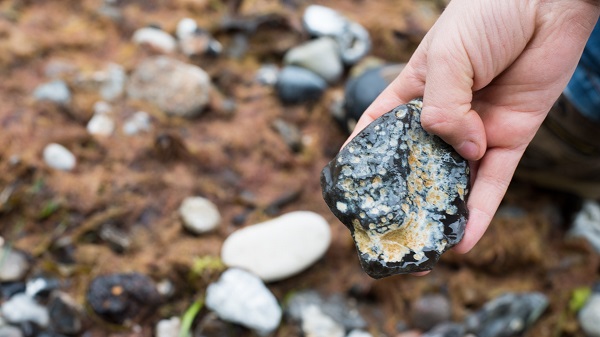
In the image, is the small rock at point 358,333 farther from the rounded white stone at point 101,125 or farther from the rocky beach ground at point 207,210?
the rounded white stone at point 101,125

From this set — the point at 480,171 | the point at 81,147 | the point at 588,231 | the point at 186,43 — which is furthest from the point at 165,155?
the point at 588,231

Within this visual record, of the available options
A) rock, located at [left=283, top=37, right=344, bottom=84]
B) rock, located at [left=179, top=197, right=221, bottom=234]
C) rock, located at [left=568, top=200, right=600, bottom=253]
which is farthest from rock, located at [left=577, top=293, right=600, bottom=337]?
rock, located at [left=283, top=37, right=344, bottom=84]

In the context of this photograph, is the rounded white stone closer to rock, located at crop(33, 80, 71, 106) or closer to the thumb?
rock, located at crop(33, 80, 71, 106)

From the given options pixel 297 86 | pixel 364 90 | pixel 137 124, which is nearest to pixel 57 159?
pixel 137 124

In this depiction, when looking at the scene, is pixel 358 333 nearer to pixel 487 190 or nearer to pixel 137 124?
pixel 487 190

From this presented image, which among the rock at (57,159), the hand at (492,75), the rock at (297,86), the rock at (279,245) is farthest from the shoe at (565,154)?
the rock at (57,159)

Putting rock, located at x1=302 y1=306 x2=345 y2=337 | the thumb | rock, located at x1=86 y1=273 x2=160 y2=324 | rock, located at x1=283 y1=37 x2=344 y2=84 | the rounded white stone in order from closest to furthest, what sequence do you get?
the thumb
rock, located at x1=86 y1=273 x2=160 y2=324
rock, located at x1=302 y1=306 x2=345 y2=337
the rounded white stone
rock, located at x1=283 y1=37 x2=344 y2=84
